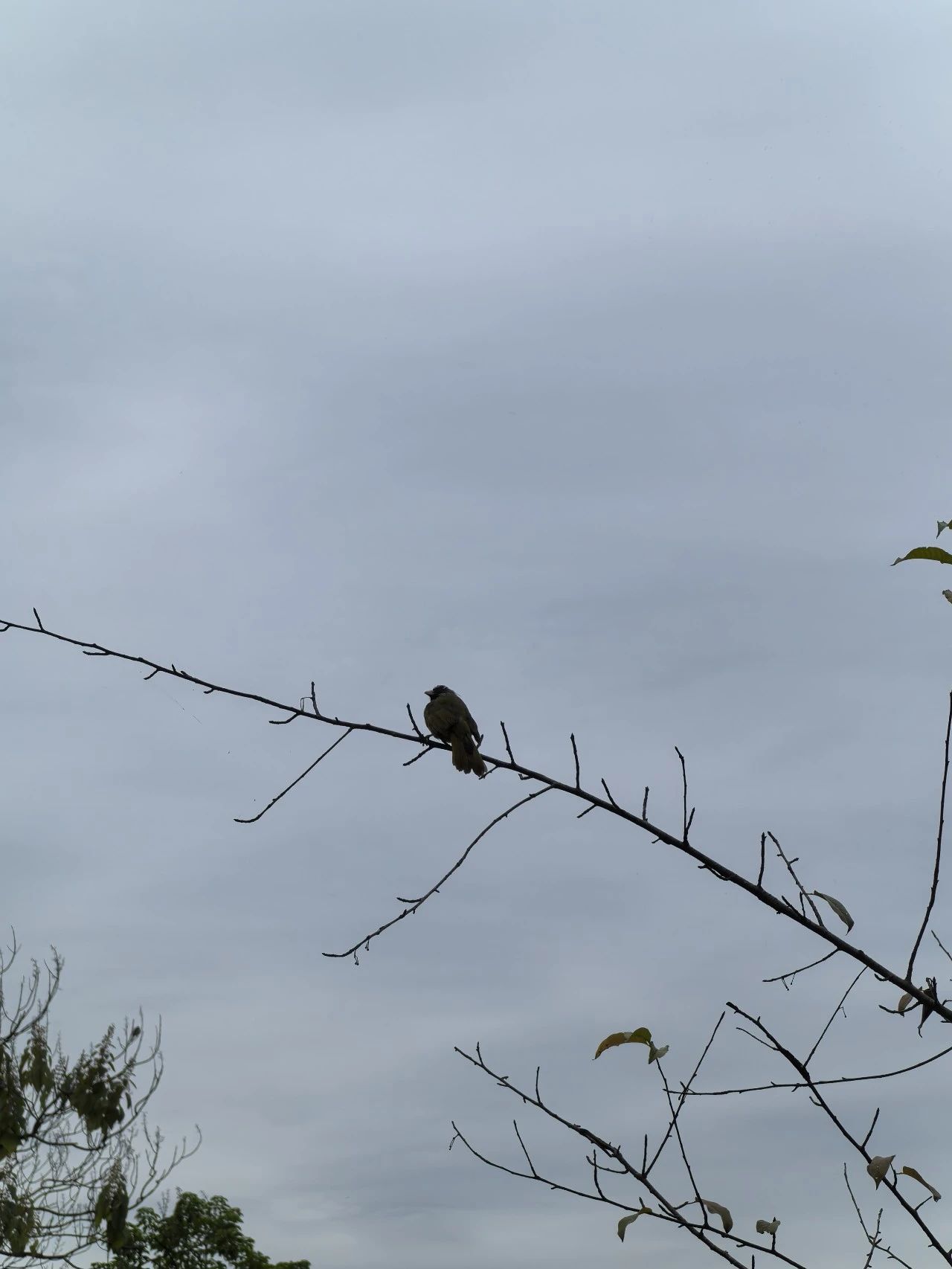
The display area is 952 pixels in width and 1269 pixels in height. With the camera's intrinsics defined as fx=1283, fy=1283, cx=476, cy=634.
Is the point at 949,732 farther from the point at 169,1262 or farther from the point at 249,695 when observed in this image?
the point at 169,1262

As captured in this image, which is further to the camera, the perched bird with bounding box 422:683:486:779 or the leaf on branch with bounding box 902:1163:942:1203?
the perched bird with bounding box 422:683:486:779

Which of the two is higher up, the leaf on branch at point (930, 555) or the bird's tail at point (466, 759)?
the bird's tail at point (466, 759)

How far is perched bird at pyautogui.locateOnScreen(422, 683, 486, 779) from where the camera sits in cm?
729

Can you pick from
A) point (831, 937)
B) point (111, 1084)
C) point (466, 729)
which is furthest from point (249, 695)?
point (111, 1084)

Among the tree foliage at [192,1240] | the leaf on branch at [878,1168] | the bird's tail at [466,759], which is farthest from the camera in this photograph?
the tree foliage at [192,1240]

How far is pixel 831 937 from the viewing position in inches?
91.0

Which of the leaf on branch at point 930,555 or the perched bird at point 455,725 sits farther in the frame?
the perched bird at point 455,725

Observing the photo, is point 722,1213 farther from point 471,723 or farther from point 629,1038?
point 471,723

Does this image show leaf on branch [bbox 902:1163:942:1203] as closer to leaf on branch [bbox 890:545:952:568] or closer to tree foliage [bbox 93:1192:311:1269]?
leaf on branch [bbox 890:545:952:568]

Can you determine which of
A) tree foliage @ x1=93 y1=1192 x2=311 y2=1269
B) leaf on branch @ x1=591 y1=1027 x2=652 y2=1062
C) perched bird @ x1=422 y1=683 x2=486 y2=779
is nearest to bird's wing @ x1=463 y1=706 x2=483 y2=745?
perched bird @ x1=422 y1=683 x2=486 y2=779

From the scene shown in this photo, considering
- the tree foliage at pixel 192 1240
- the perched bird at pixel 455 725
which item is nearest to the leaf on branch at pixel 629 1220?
the perched bird at pixel 455 725

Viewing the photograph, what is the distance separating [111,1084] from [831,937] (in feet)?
65.6

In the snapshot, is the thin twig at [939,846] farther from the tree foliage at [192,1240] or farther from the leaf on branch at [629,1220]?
the tree foliage at [192,1240]

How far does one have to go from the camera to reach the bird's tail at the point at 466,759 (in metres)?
7.22
